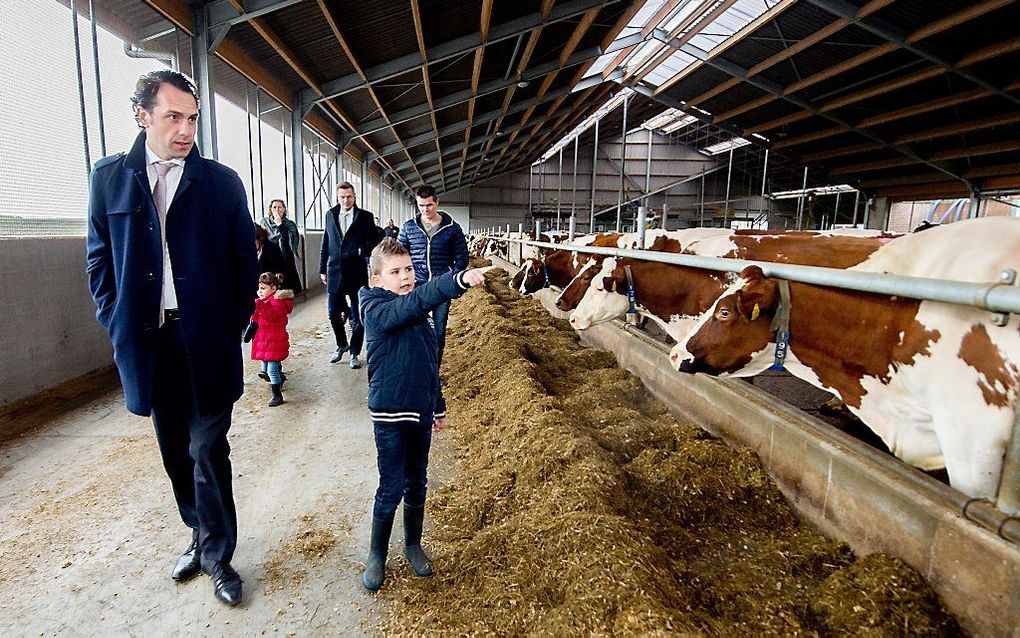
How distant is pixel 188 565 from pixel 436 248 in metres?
2.97

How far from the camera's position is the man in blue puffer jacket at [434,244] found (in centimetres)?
462

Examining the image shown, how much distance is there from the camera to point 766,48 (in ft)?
43.6

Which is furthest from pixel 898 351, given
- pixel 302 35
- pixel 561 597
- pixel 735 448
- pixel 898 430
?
pixel 302 35

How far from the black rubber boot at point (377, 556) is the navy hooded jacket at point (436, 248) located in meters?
2.68

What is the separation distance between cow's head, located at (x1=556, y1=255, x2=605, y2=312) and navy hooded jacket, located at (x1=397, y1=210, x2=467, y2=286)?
1079 millimetres

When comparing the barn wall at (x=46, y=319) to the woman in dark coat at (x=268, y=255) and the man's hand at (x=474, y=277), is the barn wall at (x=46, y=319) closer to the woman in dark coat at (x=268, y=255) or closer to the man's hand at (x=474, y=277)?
the woman in dark coat at (x=268, y=255)

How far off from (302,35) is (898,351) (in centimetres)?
853

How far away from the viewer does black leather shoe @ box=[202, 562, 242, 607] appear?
83.6 inches

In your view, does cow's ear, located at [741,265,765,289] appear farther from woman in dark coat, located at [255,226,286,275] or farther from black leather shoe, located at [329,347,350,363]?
woman in dark coat, located at [255,226,286,275]

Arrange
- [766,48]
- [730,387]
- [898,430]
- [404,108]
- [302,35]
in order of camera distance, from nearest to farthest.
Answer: [898,430]
[730,387]
[302,35]
[766,48]
[404,108]

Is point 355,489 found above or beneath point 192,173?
beneath

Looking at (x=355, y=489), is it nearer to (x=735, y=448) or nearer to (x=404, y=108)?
(x=735, y=448)

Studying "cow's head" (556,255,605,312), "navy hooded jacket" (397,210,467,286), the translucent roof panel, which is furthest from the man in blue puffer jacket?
the translucent roof panel

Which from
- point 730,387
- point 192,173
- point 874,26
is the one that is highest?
point 874,26
